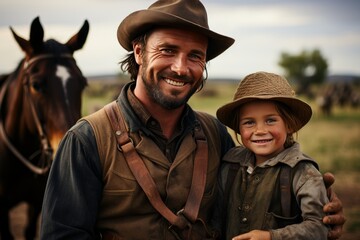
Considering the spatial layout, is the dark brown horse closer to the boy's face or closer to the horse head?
the horse head

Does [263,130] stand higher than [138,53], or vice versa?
[138,53]

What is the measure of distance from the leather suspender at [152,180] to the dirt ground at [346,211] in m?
5.17

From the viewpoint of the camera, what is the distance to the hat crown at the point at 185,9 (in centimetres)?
253

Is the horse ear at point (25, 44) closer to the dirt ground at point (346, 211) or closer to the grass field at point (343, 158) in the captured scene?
the grass field at point (343, 158)

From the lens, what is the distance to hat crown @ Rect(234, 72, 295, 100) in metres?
2.66

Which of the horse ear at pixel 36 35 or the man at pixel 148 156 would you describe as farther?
the horse ear at pixel 36 35

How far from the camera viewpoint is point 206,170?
2617mm

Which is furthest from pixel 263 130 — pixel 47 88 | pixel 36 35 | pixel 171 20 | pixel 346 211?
pixel 346 211

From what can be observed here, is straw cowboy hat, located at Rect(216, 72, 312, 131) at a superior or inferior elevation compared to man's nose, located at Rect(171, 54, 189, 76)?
inferior

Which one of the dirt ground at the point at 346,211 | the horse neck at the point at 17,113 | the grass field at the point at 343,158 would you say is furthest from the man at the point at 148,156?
the dirt ground at the point at 346,211

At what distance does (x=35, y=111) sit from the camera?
12.5ft

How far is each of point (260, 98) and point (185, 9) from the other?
71 centimetres

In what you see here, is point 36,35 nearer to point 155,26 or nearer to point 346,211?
point 155,26

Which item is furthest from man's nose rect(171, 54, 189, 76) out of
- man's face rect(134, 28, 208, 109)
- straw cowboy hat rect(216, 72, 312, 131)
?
straw cowboy hat rect(216, 72, 312, 131)
